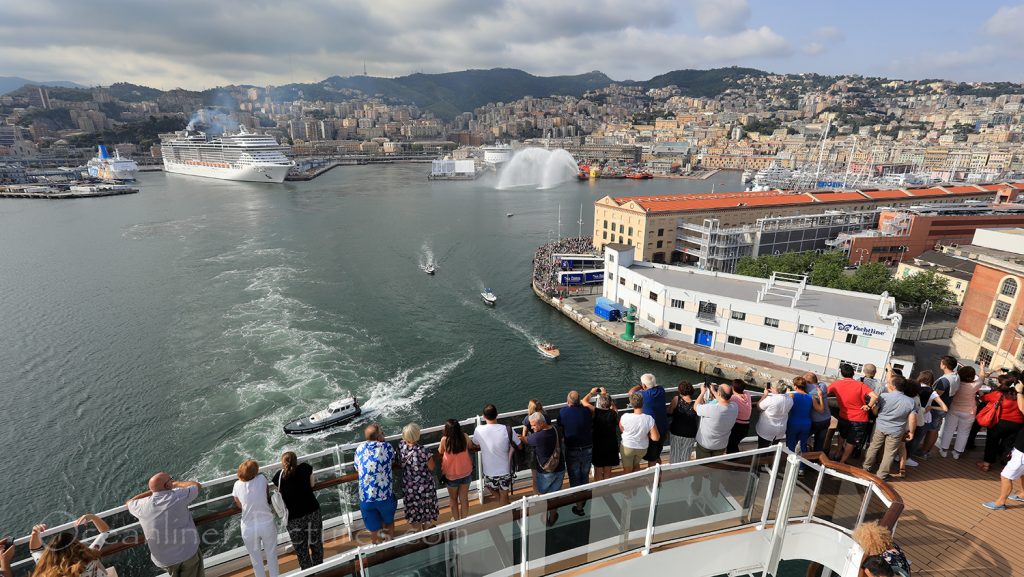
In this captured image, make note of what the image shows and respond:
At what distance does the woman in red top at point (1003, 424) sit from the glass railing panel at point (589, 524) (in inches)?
116

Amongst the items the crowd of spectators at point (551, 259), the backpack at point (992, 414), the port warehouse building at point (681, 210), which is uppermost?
the backpack at point (992, 414)

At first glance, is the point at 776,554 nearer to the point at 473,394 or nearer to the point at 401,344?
the point at 473,394

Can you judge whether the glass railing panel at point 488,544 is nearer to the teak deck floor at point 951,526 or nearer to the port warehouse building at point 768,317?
the teak deck floor at point 951,526

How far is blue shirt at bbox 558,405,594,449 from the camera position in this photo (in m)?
3.00

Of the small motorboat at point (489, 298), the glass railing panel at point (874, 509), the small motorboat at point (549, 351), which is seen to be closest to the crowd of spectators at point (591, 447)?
the glass railing panel at point (874, 509)

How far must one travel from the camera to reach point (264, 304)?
20.7 meters

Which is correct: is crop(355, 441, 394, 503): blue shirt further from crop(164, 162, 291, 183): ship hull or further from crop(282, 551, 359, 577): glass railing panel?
crop(164, 162, 291, 183): ship hull

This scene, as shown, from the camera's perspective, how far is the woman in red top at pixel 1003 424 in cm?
334

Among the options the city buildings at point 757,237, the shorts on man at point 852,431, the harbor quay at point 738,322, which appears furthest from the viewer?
the city buildings at point 757,237

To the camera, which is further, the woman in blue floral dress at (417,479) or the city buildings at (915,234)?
the city buildings at (915,234)

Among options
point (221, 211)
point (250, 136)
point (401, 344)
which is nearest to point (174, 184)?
point (250, 136)

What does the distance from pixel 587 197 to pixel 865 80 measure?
576ft

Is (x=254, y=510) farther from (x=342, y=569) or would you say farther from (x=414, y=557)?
(x=414, y=557)

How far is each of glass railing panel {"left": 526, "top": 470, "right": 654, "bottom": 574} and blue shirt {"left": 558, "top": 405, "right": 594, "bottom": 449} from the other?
0.59 m
